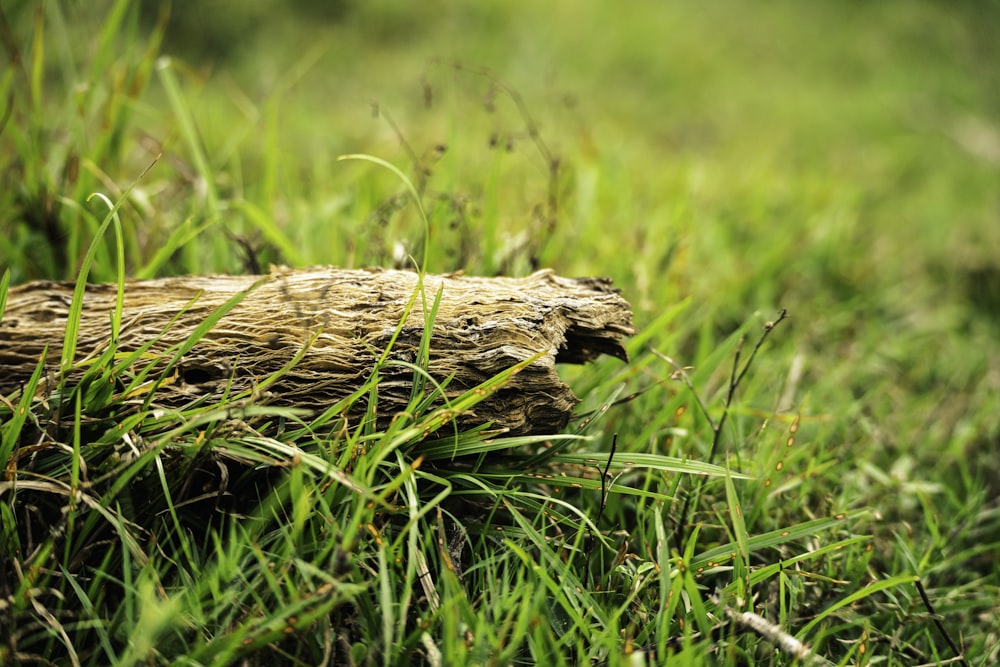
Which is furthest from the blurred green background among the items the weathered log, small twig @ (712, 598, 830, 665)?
small twig @ (712, 598, 830, 665)

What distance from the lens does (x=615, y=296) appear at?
1.44 metres

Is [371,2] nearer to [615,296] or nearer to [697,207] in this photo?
[697,207]

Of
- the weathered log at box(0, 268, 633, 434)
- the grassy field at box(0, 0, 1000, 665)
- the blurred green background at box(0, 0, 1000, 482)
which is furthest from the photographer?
the blurred green background at box(0, 0, 1000, 482)

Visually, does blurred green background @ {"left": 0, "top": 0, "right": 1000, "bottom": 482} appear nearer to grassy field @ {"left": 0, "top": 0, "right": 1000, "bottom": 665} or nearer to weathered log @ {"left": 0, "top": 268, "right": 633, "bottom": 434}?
grassy field @ {"left": 0, "top": 0, "right": 1000, "bottom": 665}

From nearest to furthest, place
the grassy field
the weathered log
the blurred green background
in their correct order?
the grassy field
the weathered log
the blurred green background

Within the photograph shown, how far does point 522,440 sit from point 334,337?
1.24ft

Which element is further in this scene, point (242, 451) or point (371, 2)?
point (371, 2)

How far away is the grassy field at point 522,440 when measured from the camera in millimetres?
1087

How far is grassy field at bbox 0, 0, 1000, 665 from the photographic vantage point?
1087 millimetres

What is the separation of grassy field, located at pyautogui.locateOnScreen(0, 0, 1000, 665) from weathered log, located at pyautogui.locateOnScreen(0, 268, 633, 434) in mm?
65

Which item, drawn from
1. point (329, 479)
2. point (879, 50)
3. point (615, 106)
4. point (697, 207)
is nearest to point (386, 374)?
point (329, 479)

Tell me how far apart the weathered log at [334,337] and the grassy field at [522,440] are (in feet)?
0.21

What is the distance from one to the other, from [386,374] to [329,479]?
0.21 meters

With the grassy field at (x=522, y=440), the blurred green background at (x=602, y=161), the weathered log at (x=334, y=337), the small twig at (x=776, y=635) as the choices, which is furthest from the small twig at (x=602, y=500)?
the blurred green background at (x=602, y=161)
